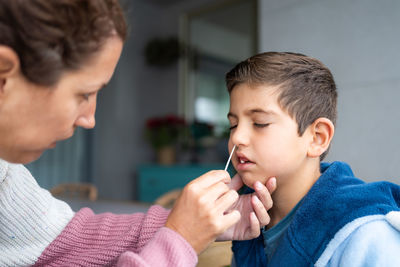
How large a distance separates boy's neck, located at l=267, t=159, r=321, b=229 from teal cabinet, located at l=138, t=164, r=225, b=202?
2234mm

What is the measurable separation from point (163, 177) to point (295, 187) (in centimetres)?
274

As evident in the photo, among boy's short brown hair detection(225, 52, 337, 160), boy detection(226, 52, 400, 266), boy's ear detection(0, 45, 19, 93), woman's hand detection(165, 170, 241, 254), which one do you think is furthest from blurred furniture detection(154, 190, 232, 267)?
boy's ear detection(0, 45, 19, 93)

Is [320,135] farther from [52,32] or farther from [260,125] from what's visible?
[52,32]

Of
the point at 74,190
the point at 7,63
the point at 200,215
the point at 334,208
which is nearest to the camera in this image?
the point at 7,63

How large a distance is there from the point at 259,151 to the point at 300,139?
11cm

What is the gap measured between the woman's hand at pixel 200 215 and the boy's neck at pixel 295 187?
10.6 inches

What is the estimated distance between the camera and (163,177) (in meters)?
3.54

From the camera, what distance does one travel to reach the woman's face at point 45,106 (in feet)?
1.75

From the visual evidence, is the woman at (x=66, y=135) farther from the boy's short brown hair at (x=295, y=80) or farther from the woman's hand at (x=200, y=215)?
the boy's short brown hair at (x=295, y=80)

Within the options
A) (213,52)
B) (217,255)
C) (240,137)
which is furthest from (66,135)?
(213,52)

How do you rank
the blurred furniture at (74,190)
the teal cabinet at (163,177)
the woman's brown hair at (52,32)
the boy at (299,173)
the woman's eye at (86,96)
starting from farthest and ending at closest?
the teal cabinet at (163,177) < the blurred furniture at (74,190) < the boy at (299,173) < the woman's eye at (86,96) < the woman's brown hair at (52,32)

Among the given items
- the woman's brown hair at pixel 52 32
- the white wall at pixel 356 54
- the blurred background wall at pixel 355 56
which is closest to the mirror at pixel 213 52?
the blurred background wall at pixel 355 56

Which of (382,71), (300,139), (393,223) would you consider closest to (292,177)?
(300,139)

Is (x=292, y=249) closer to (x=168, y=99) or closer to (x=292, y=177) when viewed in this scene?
(x=292, y=177)
